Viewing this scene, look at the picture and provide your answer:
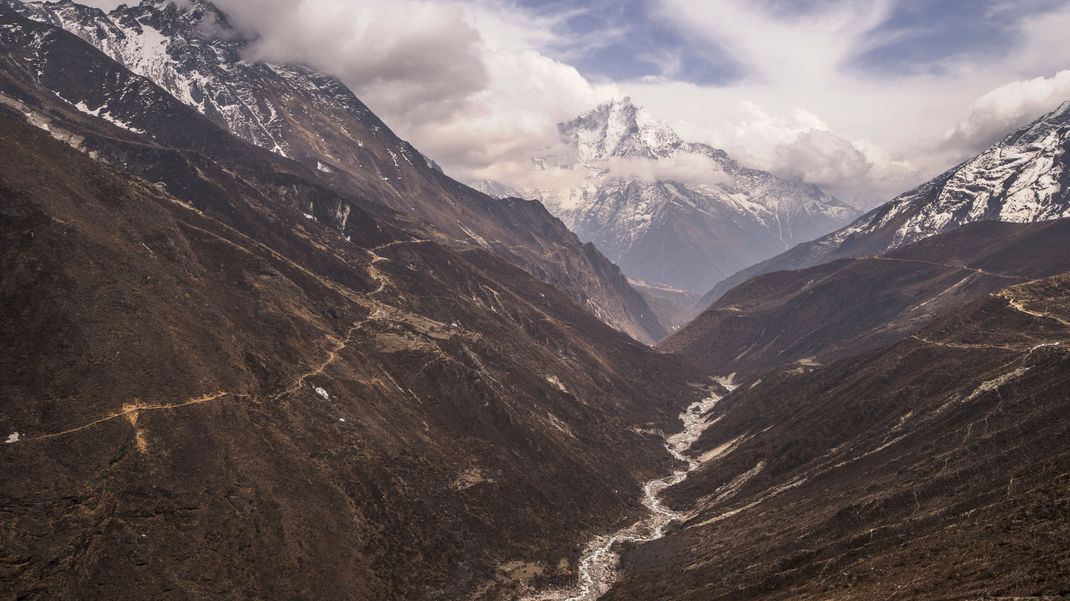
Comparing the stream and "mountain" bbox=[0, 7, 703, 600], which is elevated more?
"mountain" bbox=[0, 7, 703, 600]

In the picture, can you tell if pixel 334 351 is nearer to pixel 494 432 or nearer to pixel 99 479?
pixel 494 432

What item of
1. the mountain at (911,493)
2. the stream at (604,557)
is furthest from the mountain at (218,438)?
the mountain at (911,493)

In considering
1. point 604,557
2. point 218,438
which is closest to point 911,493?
point 604,557

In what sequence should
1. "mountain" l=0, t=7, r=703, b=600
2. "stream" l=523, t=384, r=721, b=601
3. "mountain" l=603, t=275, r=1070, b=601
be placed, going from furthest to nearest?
1. "stream" l=523, t=384, r=721, b=601
2. "mountain" l=0, t=7, r=703, b=600
3. "mountain" l=603, t=275, r=1070, b=601

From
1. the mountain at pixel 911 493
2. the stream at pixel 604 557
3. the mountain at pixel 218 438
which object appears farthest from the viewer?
the stream at pixel 604 557

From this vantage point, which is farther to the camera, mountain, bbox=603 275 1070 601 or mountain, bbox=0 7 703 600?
mountain, bbox=0 7 703 600

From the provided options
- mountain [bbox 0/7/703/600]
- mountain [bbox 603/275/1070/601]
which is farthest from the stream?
mountain [bbox 603/275/1070/601]

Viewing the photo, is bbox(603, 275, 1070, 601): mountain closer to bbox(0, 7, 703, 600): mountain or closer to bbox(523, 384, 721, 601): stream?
bbox(523, 384, 721, 601): stream

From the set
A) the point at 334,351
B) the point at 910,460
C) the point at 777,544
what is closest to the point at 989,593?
the point at 777,544

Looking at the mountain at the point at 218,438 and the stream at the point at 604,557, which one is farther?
the stream at the point at 604,557

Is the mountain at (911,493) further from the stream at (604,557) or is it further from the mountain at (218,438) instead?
the mountain at (218,438)
